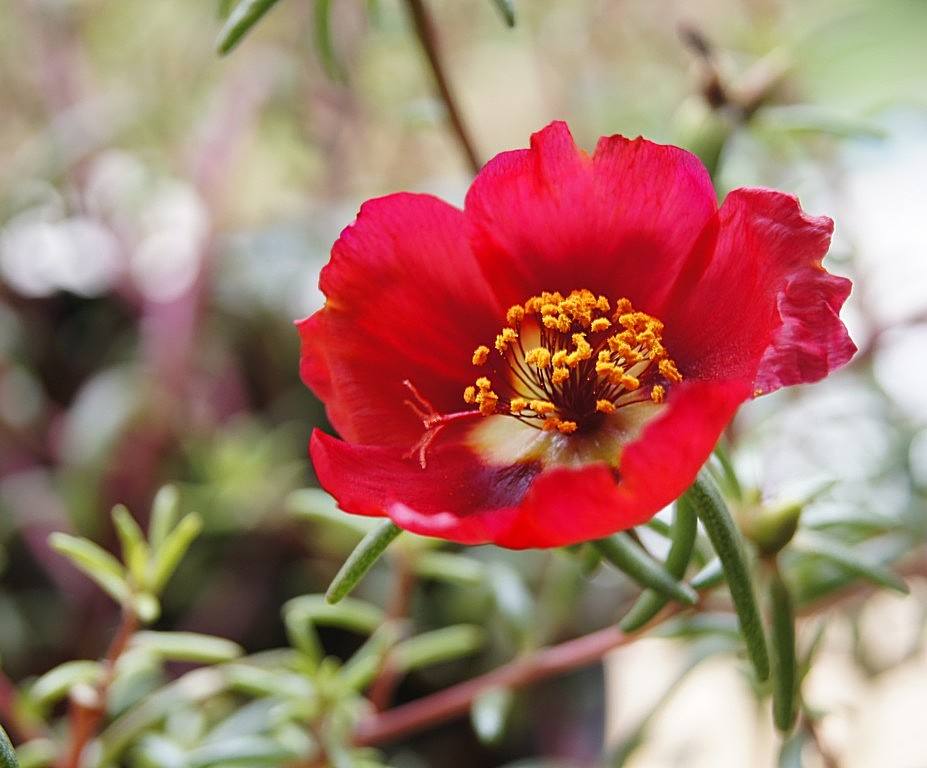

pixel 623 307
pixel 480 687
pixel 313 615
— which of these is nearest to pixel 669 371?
pixel 623 307

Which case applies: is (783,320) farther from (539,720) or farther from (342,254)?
(539,720)

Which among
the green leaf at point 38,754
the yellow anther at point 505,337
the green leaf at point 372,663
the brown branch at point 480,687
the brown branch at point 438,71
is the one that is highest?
the brown branch at point 438,71

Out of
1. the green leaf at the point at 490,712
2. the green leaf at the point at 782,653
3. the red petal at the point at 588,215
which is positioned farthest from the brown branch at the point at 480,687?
the red petal at the point at 588,215

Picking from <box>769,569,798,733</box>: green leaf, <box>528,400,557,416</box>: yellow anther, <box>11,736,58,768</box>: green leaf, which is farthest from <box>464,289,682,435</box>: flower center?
<box>11,736,58,768</box>: green leaf

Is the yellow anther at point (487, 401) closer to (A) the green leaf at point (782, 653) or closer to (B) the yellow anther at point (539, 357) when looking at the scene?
(B) the yellow anther at point (539, 357)

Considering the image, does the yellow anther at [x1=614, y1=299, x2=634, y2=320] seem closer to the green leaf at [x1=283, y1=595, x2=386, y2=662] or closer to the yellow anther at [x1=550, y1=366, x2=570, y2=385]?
the yellow anther at [x1=550, y1=366, x2=570, y2=385]

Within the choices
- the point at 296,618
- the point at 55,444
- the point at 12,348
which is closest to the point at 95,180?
the point at 12,348

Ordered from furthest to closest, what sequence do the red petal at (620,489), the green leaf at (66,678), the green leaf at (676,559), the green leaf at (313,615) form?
the green leaf at (313,615)
the green leaf at (66,678)
the green leaf at (676,559)
the red petal at (620,489)
